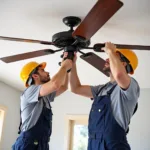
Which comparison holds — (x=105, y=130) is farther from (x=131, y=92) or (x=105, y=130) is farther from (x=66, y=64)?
(x=66, y=64)

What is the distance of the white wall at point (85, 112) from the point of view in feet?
12.1

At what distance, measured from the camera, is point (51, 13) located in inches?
81.1

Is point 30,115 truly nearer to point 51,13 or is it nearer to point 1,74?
point 51,13

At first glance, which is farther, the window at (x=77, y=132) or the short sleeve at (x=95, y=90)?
the window at (x=77, y=132)

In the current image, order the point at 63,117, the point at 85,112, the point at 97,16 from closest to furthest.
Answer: the point at 97,16
the point at 85,112
the point at 63,117

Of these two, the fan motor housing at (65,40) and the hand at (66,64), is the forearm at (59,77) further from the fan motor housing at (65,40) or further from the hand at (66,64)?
the fan motor housing at (65,40)

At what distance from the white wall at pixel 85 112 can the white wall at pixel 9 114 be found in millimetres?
656

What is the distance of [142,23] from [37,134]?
4.04 feet

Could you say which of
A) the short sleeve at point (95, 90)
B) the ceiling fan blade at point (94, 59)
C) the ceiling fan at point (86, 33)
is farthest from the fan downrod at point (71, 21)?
the short sleeve at point (95, 90)

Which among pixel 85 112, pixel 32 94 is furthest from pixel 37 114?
pixel 85 112

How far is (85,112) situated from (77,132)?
37cm

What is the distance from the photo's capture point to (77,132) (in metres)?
4.21

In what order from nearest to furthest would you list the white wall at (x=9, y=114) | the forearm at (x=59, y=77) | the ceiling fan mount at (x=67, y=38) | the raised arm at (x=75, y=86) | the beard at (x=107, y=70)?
the forearm at (x=59, y=77) < the ceiling fan mount at (x=67, y=38) < the beard at (x=107, y=70) < the raised arm at (x=75, y=86) < the white wall at (x=9, y=114)

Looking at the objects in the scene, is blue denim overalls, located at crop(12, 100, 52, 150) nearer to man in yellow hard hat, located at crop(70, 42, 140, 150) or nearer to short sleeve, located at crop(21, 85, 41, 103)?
short sleeve, located at crop(21, 85, 41, 103)
